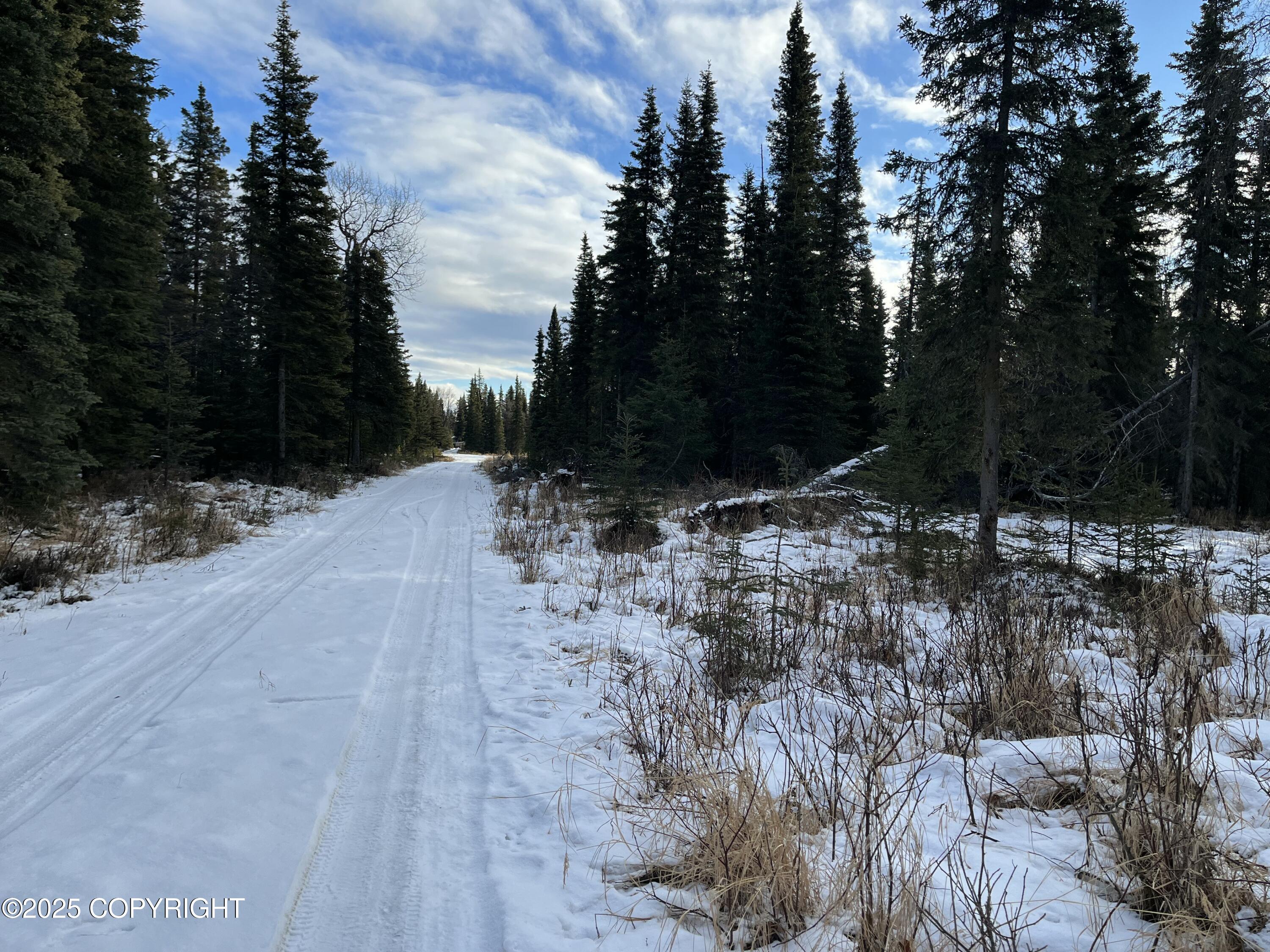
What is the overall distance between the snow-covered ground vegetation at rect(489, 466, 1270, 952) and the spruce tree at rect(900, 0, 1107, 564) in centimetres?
512

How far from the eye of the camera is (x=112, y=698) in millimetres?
3791

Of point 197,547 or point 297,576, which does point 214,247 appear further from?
point 297,576

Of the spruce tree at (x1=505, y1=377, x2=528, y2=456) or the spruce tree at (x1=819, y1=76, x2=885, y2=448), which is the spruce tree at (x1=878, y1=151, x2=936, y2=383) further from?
the spruce tree at (x1=505, y1=377, x2=528, y2=456)

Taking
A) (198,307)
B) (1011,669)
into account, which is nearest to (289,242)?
(198,307)

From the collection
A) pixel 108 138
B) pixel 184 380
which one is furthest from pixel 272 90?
pixel 184 380

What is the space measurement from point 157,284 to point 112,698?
1561 cm

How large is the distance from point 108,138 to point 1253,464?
36.3 meters

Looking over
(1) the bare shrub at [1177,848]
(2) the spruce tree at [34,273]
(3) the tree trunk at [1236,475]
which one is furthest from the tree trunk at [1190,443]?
(2) the spruce tree at [34,273]

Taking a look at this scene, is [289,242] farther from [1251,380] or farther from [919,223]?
[1251,380]

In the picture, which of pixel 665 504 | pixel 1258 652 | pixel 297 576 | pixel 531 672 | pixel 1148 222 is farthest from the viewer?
pixel 1148 222

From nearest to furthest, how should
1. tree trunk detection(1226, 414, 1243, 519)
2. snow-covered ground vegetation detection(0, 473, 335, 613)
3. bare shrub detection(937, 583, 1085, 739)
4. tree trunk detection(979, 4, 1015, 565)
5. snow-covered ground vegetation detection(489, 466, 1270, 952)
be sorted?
snow-covered ground vegetation detection(489, 466, 1270, 952)
bare shrub detection(937, 583, 1085, 739)
snow-covered ground vegetation detection(0, 473, 335, 613)
tree trunk detection(979, 4, 1015, 565)
tree trunk detection(1226, 414, 1243, 519)

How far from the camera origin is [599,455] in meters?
12.5

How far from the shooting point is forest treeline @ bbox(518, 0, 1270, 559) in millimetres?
9812

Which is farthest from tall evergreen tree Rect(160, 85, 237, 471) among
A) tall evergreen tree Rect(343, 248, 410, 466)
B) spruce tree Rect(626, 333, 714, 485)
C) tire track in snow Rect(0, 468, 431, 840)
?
spruce tree Rect(626, 333, 714, 485)
